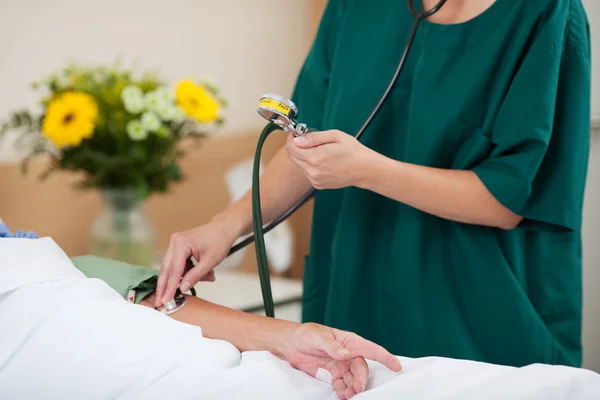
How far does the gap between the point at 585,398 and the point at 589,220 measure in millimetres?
901

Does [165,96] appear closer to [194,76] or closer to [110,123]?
[110,123]

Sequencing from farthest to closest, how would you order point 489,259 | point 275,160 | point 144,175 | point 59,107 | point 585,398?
point 144,175, point 59,107, point 275,160, point 489,259, point 585,398

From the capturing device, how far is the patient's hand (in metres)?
0.75

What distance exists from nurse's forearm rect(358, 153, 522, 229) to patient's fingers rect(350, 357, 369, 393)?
30cm

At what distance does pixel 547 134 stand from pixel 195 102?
107cm

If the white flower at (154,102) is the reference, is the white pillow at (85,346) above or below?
below

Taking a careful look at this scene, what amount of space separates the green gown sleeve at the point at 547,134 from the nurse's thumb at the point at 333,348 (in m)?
0.38

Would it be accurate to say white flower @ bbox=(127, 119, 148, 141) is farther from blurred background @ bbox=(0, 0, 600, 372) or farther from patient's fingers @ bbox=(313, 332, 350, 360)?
patient's fingers @ bbox=(313, 332, 350, 360)

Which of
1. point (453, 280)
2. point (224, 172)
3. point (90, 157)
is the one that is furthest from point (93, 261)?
point (224, 172)

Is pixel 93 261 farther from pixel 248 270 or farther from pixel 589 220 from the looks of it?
pixel 248 270

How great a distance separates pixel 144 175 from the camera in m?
1.85

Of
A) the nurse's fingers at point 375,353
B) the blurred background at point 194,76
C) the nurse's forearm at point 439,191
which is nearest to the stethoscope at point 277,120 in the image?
the nurse's forearm at point 439,191

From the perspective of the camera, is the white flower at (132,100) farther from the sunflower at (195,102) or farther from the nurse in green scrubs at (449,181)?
the nurse in green scrubs at (449,181)

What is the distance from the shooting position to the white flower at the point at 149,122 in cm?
174
